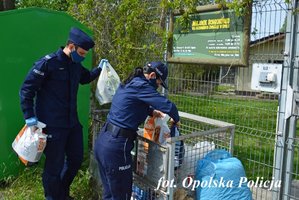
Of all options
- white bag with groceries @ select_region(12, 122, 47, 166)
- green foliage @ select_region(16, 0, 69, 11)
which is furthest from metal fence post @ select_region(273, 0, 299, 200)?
green foliage @ select_region(16, 0, 69, 11)

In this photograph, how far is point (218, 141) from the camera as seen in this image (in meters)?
3.81

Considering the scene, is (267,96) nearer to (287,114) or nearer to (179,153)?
(287,114)

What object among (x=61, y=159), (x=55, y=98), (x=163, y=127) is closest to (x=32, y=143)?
(x=61, y=159)

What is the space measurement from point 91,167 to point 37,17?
2.01m

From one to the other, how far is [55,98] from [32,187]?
4.58 ft

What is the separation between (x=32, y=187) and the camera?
4.53 m

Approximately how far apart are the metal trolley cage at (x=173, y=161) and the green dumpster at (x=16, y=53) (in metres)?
1.79

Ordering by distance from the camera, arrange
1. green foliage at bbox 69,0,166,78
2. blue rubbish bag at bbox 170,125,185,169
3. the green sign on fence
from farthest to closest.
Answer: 1. green foliage at bbox 69,0,166,78
2. the green sign on fence
3. blue rubbish bag at bbox 170,125,185,169

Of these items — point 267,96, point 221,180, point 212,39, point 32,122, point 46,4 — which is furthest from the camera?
point 46,4

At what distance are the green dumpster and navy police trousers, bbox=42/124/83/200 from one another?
935mm

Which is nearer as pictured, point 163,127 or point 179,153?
point 179,153

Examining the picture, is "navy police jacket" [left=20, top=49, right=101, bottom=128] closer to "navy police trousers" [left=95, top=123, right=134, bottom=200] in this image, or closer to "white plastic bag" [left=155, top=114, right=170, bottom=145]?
"navy police trousers" [left=95, top=123, right=134, bottom=200]

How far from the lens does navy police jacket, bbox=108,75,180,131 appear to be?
323cm

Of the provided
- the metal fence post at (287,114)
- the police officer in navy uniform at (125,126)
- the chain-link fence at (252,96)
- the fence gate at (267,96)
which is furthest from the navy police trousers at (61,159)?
the metal fence post at (287,114)
